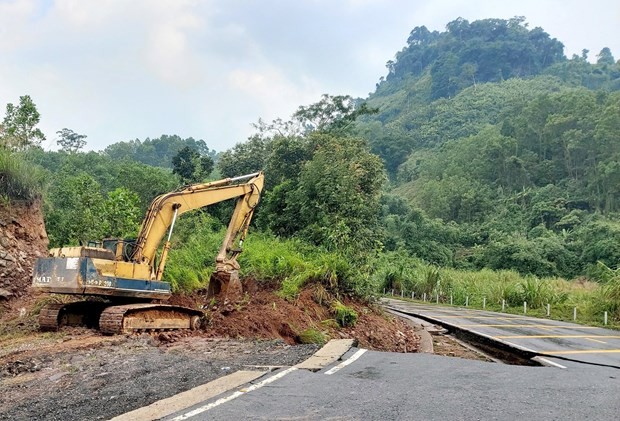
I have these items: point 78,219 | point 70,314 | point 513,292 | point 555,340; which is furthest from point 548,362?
point 513,292

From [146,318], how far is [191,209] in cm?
303

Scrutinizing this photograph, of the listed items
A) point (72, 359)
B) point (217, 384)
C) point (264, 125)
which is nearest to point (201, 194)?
point (72, 359)

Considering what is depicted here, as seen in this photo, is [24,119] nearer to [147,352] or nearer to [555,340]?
[147,352]

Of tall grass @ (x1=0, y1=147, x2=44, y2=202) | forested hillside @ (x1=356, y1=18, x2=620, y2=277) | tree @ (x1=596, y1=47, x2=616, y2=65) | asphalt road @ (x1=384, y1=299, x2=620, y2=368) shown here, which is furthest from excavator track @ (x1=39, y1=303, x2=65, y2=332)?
tree @ (x1=596, y1=47, x2=616, y2=65)

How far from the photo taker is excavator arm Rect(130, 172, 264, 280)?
12.3 m

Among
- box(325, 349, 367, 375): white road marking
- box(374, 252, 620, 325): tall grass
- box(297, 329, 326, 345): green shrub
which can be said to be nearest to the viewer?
box(325, 349, 367, 375): white road marking

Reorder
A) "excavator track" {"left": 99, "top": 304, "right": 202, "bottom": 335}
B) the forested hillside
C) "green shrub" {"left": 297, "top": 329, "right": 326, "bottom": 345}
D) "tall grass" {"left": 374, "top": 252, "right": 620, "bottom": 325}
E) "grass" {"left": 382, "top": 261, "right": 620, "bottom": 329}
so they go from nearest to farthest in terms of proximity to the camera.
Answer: "excavator track" {"left": 99, "top": 304, "right": 202, "bottom": 335} < "green shrub" {"left": 297, "top": 329, "right": 326, "bottom": 345} < "grass" {"left": 382, "top": 261, "right": 620, "bottom": 329} < "tall grass" {"left": 374, "top": 252, "right": 620, "bottom": 325} < the forested hillside

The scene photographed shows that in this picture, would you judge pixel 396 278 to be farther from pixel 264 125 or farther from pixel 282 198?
pixel 264 125

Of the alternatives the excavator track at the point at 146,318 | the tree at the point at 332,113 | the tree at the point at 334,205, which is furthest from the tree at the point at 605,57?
the excavator track at the point at 146,318

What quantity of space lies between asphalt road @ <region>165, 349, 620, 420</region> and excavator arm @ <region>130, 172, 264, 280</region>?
6.58m

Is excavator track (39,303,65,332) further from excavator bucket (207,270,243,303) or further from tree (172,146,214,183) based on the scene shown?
tree (172,146,214,183)

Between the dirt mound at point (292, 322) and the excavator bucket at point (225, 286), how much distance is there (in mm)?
369

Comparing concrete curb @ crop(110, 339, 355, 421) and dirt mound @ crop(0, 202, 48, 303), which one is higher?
dirt mound @ crop(0, 202, 48, 303)

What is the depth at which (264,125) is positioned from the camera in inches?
1868
